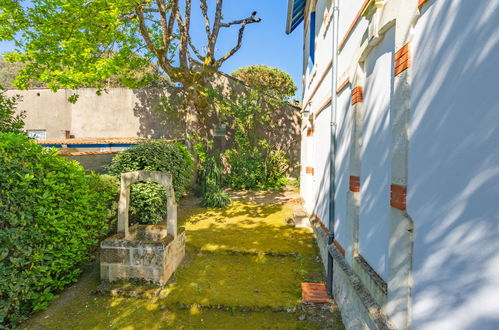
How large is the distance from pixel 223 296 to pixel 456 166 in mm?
4022

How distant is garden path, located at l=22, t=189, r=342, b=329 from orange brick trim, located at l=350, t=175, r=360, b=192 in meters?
2.05

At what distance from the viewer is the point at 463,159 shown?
66.6 inches

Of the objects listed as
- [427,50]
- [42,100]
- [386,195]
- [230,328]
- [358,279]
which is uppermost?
[42,100]

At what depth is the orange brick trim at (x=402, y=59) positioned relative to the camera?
7.59 ft

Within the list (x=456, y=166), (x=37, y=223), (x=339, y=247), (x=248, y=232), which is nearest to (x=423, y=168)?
(x=456, y=166)

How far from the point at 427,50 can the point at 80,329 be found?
542 cm

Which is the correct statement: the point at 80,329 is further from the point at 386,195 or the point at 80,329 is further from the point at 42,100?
the point at 42,100

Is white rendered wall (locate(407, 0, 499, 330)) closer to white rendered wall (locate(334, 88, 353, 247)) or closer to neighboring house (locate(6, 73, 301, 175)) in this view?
white rendered wall (locate(334, 88, 353, 247))

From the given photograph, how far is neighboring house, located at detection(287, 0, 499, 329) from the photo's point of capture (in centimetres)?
154

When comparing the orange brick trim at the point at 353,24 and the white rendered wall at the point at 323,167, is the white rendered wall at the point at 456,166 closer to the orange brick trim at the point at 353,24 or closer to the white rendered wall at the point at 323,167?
the orange brick trim at the point at 353,24

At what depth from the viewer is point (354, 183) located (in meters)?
3.78

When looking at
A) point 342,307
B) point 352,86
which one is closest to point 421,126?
point 352,86

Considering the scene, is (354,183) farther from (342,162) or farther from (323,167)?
(323,167)

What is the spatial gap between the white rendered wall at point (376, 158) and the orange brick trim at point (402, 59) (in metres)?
0.27
